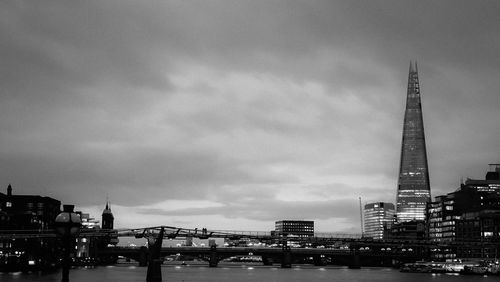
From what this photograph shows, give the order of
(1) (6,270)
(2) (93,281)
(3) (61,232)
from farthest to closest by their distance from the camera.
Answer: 1. (1) (6,270)
2. (2) (93,281)
3. (3) (61,232)

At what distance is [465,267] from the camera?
199625 mm

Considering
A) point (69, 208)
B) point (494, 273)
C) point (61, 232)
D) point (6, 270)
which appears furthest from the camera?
point (494, 273)

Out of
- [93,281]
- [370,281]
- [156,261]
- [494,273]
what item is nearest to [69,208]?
[156,261]

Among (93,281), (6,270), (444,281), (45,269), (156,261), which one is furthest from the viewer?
(45,269)

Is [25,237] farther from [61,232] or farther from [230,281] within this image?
[61,232]

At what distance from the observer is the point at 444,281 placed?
14475 cm

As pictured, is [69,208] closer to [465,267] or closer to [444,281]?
[444,281]

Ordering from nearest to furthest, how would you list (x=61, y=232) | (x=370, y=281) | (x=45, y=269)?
(x=61, y=232) < (x=370, y=281) < (x=45, y=269)

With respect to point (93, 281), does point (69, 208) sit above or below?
above

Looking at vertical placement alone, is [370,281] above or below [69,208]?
below

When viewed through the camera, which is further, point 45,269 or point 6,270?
point 45,269

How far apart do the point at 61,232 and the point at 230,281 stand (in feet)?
367

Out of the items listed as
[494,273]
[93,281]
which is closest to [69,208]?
[93,281]

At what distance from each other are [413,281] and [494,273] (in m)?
63.3
